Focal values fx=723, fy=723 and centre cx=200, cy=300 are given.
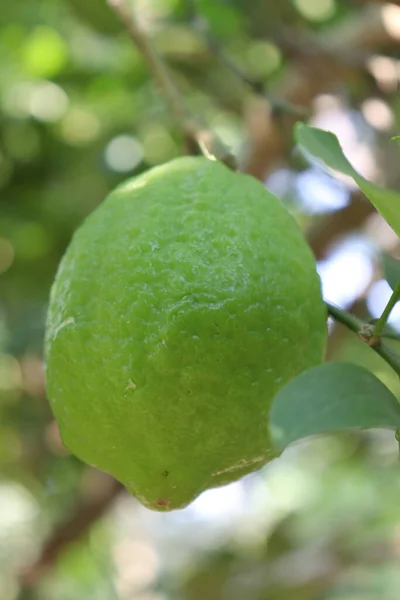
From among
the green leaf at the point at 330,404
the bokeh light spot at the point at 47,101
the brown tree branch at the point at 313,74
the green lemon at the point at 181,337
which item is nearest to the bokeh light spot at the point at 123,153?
the bokeh light spot at the point at 47,101

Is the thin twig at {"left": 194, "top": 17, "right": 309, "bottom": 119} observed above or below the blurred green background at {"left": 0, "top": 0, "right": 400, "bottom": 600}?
→ above

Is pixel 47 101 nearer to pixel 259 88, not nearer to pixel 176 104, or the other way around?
pixel 259 88

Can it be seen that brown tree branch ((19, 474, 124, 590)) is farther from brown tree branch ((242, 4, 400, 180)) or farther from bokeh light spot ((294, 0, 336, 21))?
bokeh light spot ((294, 0, 336, 21))

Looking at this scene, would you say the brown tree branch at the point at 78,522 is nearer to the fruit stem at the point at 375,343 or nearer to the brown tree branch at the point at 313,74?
the brown tree branch at the point at 313,74

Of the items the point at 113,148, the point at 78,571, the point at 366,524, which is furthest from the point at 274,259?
the point at 78,571

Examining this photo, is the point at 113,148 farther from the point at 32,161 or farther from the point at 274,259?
the point at 274,259

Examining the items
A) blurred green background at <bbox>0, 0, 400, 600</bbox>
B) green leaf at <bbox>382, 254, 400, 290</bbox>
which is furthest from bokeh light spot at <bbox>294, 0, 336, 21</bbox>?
green leaf at <bbox>382, 254, 400, 290</bbox>
